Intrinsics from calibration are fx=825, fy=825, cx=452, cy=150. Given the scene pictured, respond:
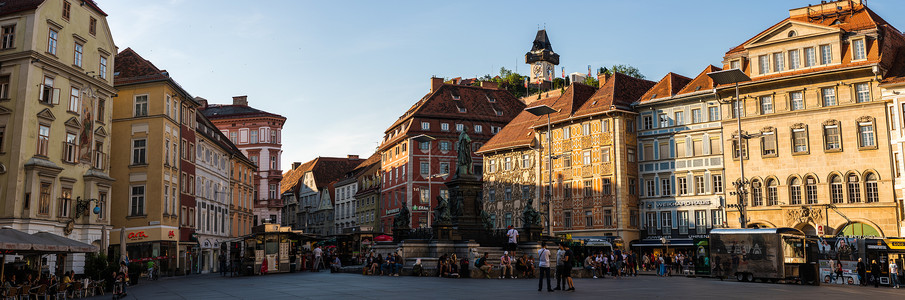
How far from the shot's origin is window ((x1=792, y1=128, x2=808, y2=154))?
2093 inches

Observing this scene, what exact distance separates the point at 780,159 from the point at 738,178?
3.02 m

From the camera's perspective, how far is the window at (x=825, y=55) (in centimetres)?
5241

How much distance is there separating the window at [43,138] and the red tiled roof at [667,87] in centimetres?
4228

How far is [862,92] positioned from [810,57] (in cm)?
416

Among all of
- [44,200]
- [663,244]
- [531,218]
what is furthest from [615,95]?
[44,200]

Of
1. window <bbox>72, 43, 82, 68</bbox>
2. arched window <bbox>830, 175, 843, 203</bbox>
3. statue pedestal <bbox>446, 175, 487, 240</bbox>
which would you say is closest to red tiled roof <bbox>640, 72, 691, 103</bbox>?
arched window <bbox>830, 175, 843, 203</bbox>

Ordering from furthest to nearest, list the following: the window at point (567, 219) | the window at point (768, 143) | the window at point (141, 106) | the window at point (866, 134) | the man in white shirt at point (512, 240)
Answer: the window at point (567, 219) → the window at point (768, 143) → the window at point (141, 106) → the window at point (866, 134) → the man in white shirt at point (512, 240)

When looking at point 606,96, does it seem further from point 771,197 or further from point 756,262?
point 756,262

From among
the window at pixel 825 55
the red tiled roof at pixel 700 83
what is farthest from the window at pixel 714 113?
the window at pixel 825 55

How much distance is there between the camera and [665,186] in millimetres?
62625

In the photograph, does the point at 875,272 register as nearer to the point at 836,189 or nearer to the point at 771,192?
the point at 836,189

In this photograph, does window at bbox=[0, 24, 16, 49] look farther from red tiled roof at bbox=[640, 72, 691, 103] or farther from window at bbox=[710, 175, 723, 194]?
window at bbox=[710, 175, 723, 194]

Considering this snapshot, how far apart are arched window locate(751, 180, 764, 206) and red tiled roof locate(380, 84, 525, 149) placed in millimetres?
35934

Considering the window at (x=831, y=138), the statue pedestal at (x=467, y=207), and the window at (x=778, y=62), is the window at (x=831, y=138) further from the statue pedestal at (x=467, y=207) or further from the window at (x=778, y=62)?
the statue pedestal at (x=467, y=207)
